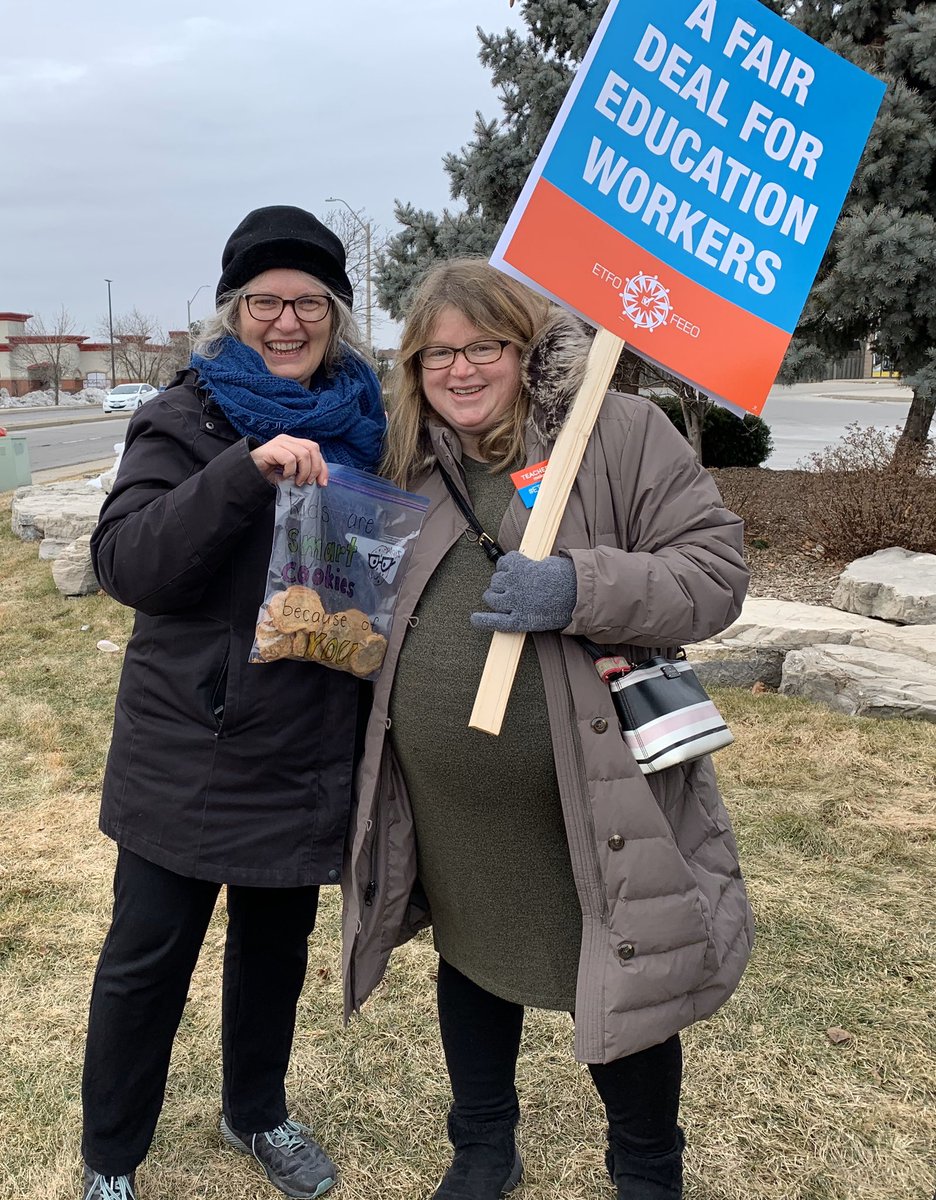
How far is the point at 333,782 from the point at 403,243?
31.8 feet

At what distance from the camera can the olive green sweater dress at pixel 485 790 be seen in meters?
1.84

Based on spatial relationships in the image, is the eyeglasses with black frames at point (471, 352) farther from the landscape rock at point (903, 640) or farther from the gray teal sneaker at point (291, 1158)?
the landscape rock at point (903, 640)

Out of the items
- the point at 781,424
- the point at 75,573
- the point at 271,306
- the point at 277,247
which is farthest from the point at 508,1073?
the point at 781,424

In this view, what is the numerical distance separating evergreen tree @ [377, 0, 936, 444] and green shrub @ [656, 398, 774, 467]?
9.78ft

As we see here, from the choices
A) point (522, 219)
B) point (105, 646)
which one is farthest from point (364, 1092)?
point (105, 646)

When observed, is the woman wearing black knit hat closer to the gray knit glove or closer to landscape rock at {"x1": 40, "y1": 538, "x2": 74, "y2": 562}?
the gray knit glove

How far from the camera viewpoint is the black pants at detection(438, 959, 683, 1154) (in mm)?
1950

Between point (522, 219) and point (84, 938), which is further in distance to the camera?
point (84, 938)

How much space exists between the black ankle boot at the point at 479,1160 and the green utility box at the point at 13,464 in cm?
1393

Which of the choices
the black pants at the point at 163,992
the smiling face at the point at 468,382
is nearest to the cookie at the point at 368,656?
the smiling face at the point at 468,382

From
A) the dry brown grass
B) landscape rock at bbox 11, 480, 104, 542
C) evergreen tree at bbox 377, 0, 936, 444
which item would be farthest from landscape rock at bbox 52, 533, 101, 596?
the dry brown grass

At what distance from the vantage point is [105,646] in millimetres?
6723

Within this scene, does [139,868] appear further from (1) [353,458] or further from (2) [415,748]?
(1) [353,458]

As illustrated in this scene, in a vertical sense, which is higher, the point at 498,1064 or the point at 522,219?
the point at 522,219
